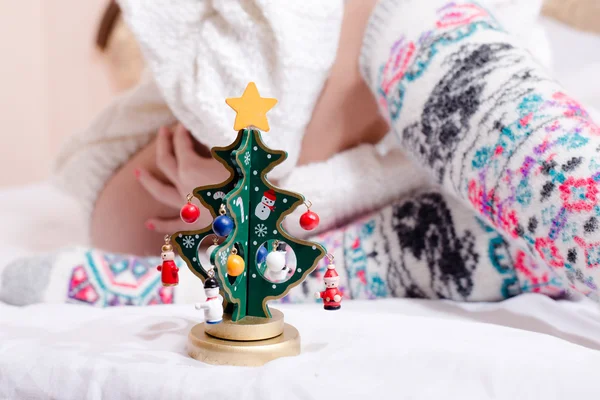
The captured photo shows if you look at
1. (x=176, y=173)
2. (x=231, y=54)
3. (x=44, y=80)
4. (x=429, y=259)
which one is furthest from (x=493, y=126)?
(x=44, y=80)

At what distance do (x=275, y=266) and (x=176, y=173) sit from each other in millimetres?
394

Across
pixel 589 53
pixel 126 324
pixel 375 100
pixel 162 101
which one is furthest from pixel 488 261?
pixel 589 53

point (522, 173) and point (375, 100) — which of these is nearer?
point (522, 173)

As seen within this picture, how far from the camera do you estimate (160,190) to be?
81cm

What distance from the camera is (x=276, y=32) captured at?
66 centimetres

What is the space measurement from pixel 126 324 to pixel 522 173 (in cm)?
35

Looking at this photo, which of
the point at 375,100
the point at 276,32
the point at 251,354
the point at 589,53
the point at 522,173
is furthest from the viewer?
the point at 589,53

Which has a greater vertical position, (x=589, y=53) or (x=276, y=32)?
(x=589, y=53)

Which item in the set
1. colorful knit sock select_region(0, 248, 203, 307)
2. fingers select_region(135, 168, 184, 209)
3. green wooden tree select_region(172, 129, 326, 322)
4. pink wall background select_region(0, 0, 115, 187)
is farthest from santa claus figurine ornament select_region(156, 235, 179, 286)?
pink wall background select_region(0, 0, 115, 187)

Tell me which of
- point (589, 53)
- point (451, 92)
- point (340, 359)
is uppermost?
point (589, 53)

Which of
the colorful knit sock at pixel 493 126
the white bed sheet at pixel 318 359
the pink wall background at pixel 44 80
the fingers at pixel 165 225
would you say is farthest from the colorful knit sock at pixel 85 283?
the pink wall background at pixel 44 80

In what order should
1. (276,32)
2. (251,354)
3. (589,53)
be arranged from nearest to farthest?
(251,354) < (276,32) < (589,53)

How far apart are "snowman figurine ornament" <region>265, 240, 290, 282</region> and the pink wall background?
160 centimetres

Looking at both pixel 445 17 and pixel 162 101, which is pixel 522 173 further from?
pixel 162 101
